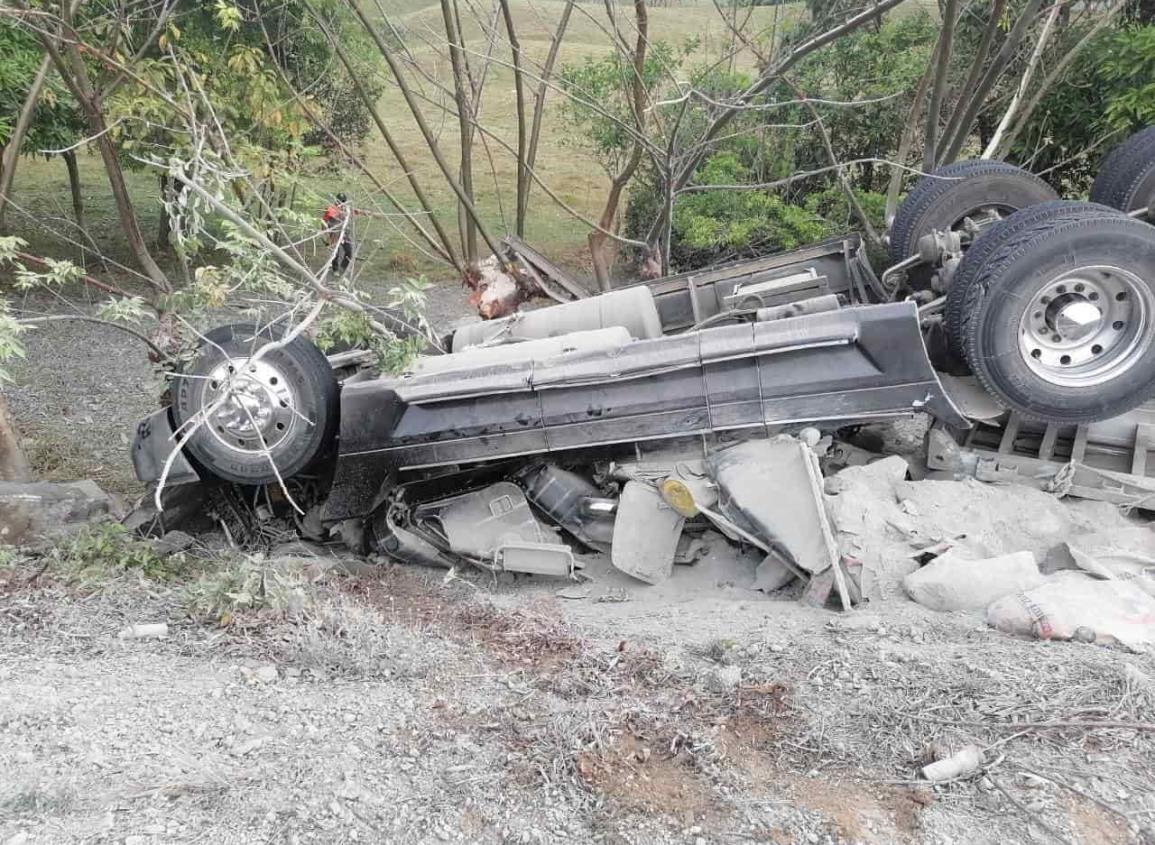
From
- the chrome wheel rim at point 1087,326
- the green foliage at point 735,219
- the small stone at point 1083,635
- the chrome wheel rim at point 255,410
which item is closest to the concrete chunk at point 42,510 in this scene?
the chrome wheel rim at point 255,410

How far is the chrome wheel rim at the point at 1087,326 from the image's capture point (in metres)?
3.86

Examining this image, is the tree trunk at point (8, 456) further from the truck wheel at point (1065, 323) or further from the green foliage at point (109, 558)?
the truck wheel at point (1065, 323)

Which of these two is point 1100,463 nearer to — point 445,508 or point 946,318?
point 946,318

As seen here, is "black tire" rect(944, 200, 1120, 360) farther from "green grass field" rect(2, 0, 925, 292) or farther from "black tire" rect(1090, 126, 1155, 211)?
"green grass field" rect(2, 0, 925, 292)

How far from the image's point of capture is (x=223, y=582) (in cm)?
387

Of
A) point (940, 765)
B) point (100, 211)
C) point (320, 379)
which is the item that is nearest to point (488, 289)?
point (320, 379)

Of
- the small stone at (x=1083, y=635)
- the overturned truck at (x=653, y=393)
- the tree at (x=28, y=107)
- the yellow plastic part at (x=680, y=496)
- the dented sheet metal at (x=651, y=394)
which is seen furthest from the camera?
the tree at (x=28, y=107)

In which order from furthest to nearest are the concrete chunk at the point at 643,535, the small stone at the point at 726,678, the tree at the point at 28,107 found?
1. the tree at the point at 28,107
2. the concrete chunk at the point at 643,535
3. the small stone at the point at 726,678

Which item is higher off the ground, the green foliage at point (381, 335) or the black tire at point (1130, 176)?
the black tire at point (1130, 176)

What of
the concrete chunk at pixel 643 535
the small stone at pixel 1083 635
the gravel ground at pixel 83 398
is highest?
the small stone at pixel 1083 635

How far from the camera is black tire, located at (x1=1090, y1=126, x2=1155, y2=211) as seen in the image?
4.84 metres

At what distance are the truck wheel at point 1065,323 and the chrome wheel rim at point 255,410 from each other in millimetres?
3189

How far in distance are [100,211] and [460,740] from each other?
16156mm

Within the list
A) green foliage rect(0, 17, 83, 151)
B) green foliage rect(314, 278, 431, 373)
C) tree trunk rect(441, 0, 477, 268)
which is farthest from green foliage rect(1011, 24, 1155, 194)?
green foliage rect(0, 17, 83, 151)
